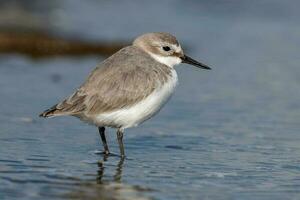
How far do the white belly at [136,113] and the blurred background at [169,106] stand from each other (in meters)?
0.38

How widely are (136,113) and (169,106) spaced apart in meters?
2.72

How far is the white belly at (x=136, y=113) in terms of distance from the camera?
837 centimetres

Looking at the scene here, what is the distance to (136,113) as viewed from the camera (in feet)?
27.5

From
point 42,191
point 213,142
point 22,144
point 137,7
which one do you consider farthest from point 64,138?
point 137,7

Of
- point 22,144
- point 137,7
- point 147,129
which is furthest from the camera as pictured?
point 137,7

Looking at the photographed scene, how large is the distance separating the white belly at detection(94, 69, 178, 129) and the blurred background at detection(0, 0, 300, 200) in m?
→ 0.38

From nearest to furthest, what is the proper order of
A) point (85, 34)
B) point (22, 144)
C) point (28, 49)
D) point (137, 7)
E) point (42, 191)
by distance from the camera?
point (42, 191)
point (22, 144)
point (28, 49)
point (85, 34)
point (137, 7)

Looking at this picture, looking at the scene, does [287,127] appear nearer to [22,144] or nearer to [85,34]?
[22,144]

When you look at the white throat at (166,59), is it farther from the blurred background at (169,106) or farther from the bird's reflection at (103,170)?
the bird's reflection at (103,170)

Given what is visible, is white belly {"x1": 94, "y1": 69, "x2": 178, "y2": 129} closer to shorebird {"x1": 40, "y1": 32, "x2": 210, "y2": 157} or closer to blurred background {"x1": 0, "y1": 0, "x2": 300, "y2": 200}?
shorebird {"x1": 40, "y1": 32, "x2": 210, "y2": 157}

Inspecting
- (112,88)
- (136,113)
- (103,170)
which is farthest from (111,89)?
(103,170)

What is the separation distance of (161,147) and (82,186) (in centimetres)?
197

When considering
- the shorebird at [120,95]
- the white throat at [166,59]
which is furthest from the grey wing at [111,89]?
the white throat at [166,59]

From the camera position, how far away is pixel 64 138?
916 centimetres
